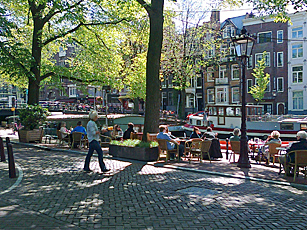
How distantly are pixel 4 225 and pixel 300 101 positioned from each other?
142 ft

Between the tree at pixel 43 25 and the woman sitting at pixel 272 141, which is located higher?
the tree at pixel 43 25

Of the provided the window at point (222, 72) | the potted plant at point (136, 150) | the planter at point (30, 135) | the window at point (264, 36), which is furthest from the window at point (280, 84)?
the potted plant at point (136, 150)

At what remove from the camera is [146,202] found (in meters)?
6.47

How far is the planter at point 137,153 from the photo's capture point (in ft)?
38.0

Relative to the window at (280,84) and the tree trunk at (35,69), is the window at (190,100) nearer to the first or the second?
the window at (280,84)

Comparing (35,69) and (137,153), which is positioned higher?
(35,69)

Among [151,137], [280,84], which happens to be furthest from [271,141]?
[280,84]

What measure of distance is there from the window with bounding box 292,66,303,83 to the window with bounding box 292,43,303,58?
1.61 meters

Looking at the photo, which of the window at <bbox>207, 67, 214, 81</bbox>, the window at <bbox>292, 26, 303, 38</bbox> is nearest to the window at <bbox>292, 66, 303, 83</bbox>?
the window at <bbox>292, 26, 303, 38</bbox>

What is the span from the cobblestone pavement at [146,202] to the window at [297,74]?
3808 centimetres

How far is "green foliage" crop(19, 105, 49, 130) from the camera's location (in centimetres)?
1783

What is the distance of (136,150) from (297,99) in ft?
120

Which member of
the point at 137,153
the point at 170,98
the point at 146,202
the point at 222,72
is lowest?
the point at 146,202

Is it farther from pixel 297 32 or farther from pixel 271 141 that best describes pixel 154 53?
pixel 297 32
